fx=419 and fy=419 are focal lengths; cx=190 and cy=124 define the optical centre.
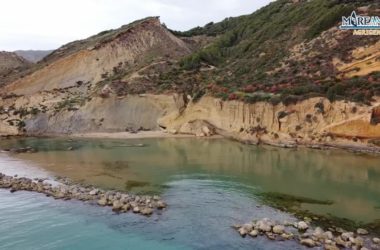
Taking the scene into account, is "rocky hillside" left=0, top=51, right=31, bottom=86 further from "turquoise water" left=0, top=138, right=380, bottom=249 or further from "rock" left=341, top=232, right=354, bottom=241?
"rock" left=341, top=232, right=354, bottom=241

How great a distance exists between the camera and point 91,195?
24.8 metres

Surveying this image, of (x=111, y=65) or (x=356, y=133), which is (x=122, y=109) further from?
(x=356, y=133)

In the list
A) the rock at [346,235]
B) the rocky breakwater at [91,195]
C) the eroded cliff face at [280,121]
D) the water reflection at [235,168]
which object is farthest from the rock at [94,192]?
the eroded cliff face at [280,121]

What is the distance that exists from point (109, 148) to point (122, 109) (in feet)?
45.4

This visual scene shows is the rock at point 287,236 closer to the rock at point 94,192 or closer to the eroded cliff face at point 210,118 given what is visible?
the rock at point 94,192

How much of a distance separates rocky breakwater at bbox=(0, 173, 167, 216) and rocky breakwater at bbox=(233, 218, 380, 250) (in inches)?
216

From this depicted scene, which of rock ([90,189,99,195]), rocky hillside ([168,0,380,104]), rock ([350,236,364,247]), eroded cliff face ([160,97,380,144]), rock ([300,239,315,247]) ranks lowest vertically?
rock ([300,239,315,247])

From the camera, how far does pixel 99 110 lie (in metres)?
57.2

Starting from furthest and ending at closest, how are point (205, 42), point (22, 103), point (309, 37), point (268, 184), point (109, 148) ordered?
point (205, 42) → point (22, 103) → point (309, 37) → point (109, 148) → point (268, 184)

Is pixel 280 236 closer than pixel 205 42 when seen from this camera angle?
Yes

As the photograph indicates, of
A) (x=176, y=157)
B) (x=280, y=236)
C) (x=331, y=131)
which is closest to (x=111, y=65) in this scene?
(x=176, y=157)

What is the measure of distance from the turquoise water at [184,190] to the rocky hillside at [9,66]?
36.3 meters

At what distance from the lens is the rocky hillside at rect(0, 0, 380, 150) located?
4047cm

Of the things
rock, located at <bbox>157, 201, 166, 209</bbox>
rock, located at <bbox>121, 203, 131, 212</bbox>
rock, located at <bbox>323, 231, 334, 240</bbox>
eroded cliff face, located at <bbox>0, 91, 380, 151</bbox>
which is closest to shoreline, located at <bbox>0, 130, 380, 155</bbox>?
eroded cliff face, located at <bbox>0, 91, 380, 151</bbox>
